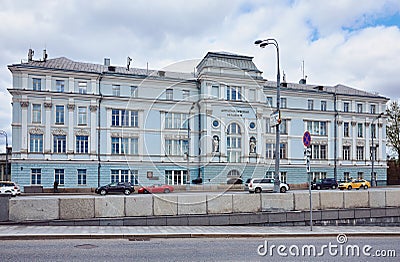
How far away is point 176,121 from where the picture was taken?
9.46 meters

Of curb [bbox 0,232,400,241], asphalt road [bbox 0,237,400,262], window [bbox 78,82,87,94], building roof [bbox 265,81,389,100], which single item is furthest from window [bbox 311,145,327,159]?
asphalt road [bbox 0,237,400,262]

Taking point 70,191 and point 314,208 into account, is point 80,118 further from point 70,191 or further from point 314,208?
point 314,208

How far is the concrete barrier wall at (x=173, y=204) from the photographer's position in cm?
1361

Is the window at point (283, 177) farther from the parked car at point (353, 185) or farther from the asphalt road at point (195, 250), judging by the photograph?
the asphalt road at point (195, 250)

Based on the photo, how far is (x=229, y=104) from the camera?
33.4 feet

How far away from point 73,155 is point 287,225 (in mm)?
30977

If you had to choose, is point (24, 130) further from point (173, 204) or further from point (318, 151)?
point (318, 151)

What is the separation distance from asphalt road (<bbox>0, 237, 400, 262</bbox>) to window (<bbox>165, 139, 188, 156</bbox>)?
Answer: 2.66 m

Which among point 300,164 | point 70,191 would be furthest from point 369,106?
point 70,191

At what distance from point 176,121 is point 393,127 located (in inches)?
2296

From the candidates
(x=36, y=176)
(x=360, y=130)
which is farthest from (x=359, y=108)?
(x=36, y=176)

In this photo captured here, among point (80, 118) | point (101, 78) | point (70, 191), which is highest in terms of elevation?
point (101, 78)

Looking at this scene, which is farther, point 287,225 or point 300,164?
point 300,164

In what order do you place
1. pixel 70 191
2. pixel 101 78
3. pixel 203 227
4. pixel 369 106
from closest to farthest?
pixel 203 227, pixel 101 78, pixel 70 191, pixel 369 106
